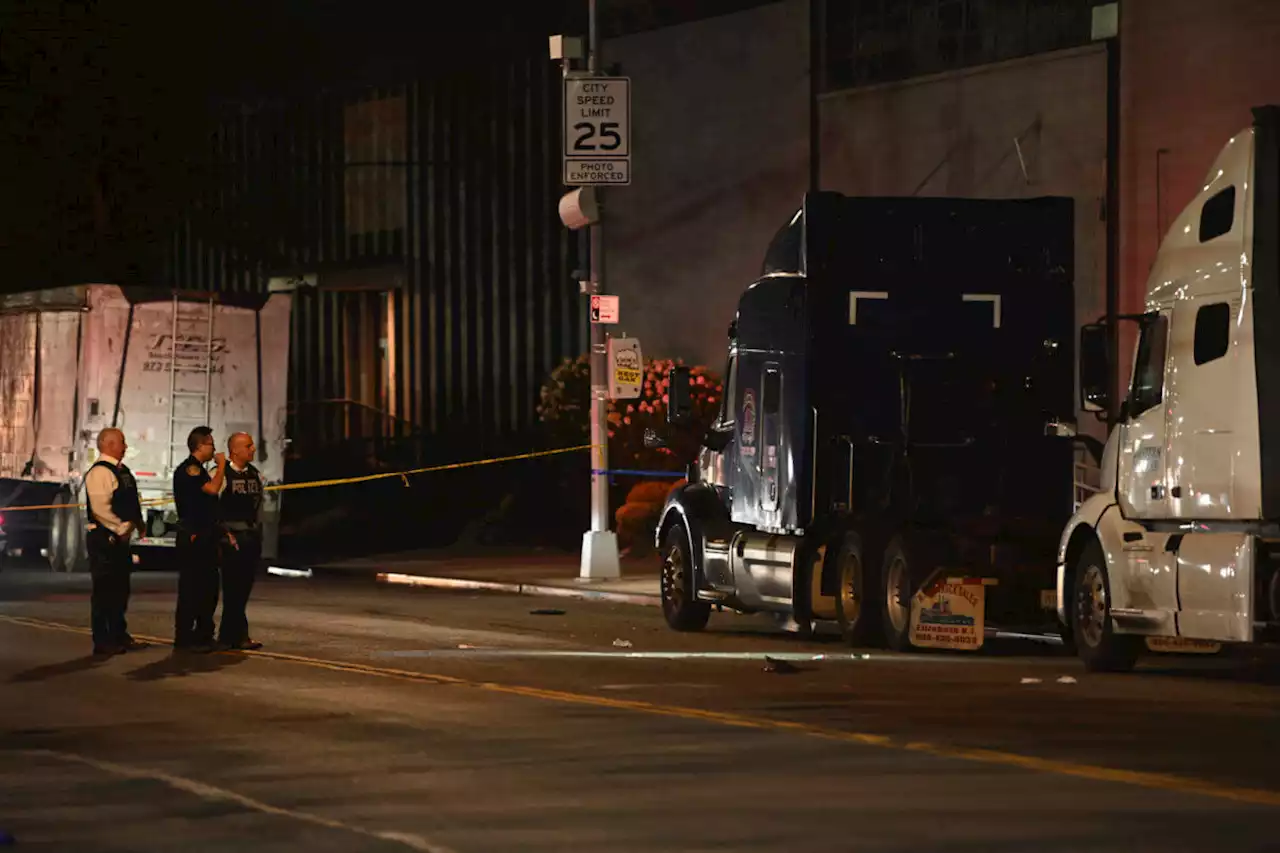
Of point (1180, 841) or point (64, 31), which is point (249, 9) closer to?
point (64, 31)

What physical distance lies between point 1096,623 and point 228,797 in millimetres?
8142

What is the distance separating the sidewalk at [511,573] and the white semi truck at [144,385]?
193cm

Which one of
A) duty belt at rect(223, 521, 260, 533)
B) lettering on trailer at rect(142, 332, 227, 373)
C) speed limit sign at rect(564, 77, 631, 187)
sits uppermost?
speed limit sign at rect(564, 77, 631, 187)

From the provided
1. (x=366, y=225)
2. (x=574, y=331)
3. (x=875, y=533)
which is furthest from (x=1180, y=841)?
(x=366, y=225)

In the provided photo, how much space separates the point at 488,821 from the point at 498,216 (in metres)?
32.1

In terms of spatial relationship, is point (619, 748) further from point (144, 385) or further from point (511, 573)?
point (144, 385)

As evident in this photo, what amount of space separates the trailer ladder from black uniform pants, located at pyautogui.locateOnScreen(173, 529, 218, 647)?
11.9 m

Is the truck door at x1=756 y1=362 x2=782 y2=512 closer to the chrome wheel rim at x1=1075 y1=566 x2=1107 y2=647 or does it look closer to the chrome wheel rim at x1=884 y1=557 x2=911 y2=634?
the chrome wheel rim at x1=884 y1=557 x2=911 y2=634

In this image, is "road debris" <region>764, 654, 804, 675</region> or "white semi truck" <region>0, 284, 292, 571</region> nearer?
"road debris" <region>764, 654, 804, 675</region>

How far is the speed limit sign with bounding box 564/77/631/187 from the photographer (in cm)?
2798

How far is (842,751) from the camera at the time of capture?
12.6 m

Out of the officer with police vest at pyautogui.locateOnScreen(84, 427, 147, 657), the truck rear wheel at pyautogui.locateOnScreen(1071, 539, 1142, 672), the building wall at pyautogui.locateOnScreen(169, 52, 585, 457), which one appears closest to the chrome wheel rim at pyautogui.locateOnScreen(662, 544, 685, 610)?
the truck rear wheel at pyautogui.locateOnScreen(1071, 539, 1142, 672)

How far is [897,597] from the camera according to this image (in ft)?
62.3

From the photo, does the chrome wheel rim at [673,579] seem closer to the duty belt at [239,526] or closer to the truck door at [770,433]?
the truck door at [770,433]
